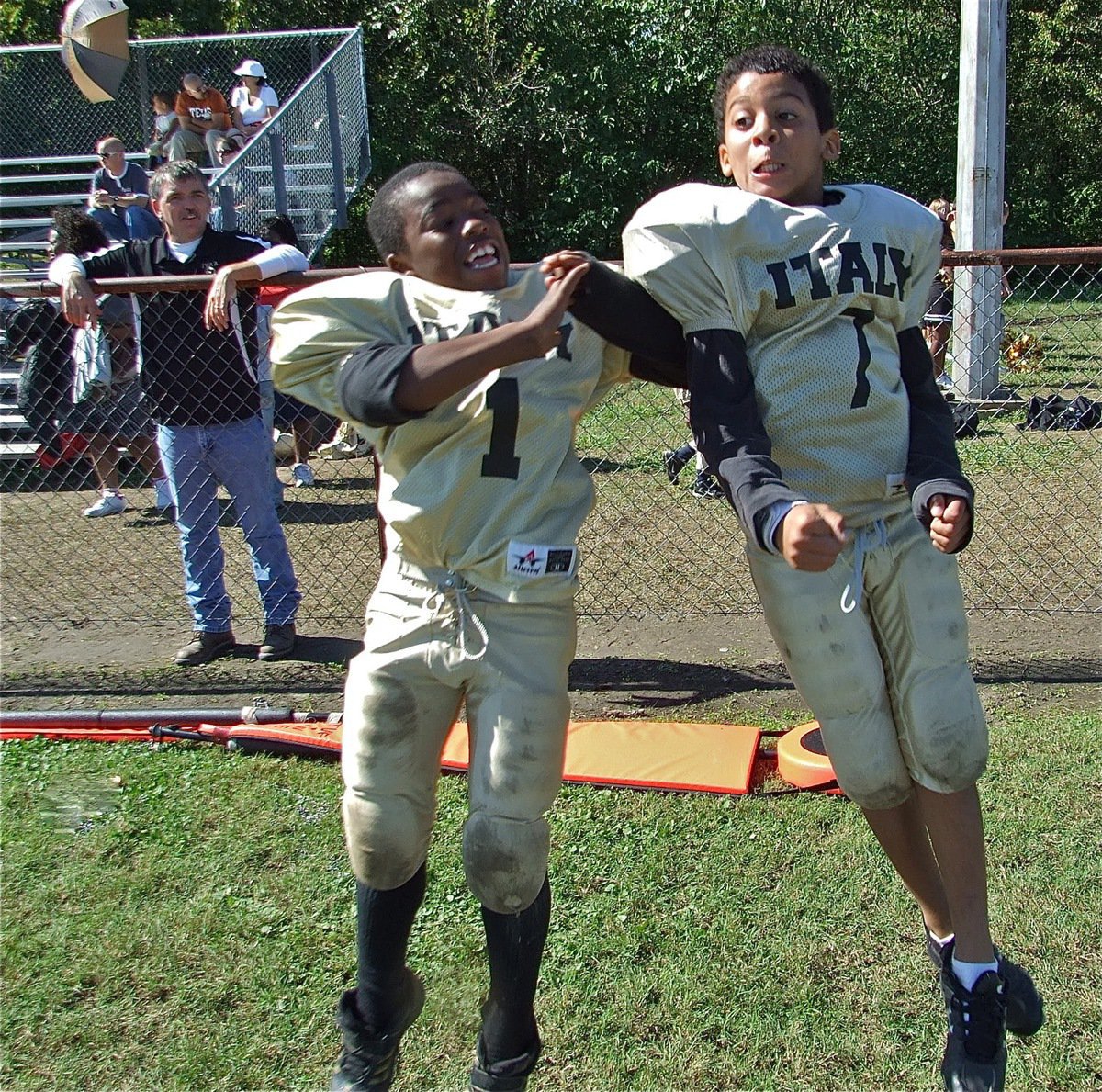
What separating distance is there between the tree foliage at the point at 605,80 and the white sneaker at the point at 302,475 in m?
12.7

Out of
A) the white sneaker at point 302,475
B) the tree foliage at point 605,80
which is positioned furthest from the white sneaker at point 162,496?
the tree foliage at point 605,80

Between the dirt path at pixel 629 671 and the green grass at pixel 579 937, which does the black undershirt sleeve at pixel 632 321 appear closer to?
the green grass at pixel 579 937

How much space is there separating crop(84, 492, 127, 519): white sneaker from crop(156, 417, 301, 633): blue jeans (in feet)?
10.7

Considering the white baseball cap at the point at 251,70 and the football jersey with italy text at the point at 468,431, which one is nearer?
the football jersey with italy text at the point at 468,431

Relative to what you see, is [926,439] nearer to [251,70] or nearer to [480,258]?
[480,258]

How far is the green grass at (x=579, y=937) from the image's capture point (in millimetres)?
2746

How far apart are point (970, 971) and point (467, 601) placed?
1.28 meters

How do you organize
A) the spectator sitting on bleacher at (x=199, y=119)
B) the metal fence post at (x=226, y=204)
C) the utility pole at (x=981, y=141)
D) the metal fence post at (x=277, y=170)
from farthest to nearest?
the spectator sitting on bleacher at (x=199, y=119) → the metal fence post at (x=277, y=170) → the metal fence post at (x=226, y=204) → the utility pole at (x=981, y=141)

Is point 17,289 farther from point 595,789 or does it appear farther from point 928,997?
point 928,997

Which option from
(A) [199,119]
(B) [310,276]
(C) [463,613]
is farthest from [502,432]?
(A) [199,119]

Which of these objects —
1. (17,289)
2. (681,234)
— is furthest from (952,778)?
(17,289)

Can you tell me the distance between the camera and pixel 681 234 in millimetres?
2484

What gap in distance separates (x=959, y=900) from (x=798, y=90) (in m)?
1.72

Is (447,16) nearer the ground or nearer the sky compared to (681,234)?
nearer the sky
